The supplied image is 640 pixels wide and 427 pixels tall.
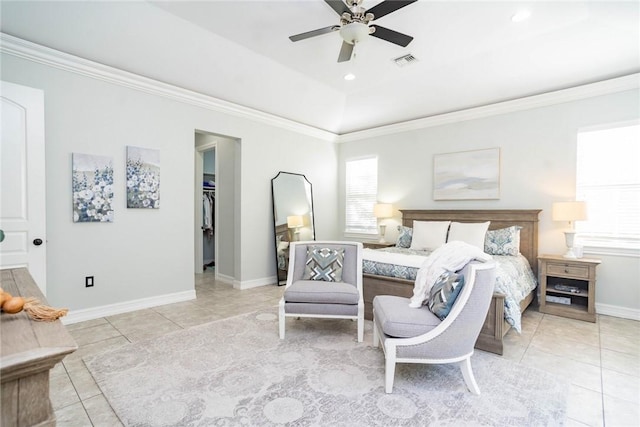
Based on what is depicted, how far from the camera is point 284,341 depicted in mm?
2908

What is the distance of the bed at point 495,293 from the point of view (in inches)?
106

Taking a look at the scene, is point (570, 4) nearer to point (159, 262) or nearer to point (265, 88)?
point (265, 88)

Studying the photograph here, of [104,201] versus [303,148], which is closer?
[104,201]

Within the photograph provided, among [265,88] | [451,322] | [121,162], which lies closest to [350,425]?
[451,322]

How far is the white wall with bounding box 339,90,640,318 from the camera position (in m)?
3.71

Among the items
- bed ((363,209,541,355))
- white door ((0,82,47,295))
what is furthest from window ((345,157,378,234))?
white door ((0,82,47,295))

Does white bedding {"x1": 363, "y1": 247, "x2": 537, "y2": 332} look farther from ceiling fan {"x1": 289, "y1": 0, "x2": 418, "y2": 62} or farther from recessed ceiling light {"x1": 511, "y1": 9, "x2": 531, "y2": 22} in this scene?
recessed ceiling light {"x1": 511, "y1": 9, "x2": 531, "y2": 22}

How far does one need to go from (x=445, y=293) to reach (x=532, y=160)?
320 centimetres

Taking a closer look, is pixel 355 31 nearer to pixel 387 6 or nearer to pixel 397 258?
pixel 387 6

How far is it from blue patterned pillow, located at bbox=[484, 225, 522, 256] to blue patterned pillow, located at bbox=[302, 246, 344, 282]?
2.14 metres

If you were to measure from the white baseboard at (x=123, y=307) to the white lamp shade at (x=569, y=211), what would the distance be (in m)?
4.78

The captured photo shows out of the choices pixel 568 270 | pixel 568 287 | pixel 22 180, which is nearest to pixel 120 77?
pixel 22 180

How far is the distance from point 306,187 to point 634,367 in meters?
4.61

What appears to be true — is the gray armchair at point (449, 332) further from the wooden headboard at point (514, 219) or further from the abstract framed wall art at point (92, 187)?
the abstract framed wall art at point (92, 187)
